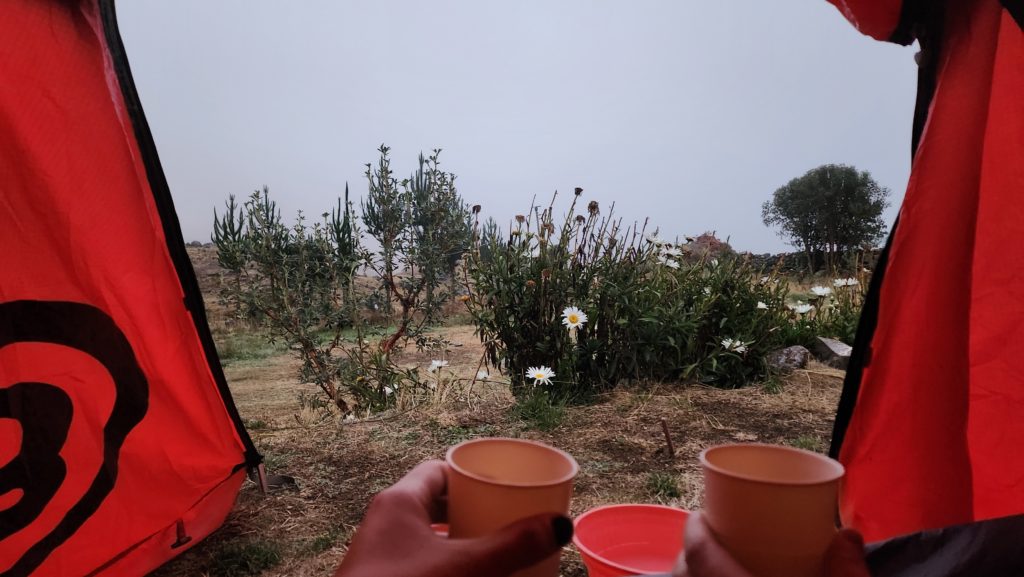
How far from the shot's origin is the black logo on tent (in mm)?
1393

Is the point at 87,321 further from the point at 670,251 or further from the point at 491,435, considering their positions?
the point at 670,251

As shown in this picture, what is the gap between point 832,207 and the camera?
16.3 metres

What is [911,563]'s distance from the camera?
3.51 ft

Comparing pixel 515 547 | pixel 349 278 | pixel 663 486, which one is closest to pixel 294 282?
pixel 349 278

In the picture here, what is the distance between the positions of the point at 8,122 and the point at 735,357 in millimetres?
3392

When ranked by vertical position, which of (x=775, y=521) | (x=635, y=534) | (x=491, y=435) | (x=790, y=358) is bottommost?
(x=491, y=435)

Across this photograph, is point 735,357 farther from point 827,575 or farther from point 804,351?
point 827,575

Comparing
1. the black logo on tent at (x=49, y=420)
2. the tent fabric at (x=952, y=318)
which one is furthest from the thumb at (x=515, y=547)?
the black logo on tent at (x=49, y=420)

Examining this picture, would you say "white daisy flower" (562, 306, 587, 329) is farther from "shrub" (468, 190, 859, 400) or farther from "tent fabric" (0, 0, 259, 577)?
"tent fabric" (0, 0, 259, 577)

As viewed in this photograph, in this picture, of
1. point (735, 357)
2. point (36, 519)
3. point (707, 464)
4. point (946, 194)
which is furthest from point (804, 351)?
point (36, 519)

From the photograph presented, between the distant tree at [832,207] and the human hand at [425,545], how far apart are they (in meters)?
16.2

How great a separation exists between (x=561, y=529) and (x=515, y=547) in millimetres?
47

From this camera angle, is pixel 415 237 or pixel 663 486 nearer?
pixel 663 486

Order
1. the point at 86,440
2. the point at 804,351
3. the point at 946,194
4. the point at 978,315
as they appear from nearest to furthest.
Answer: the point at 978,315 < the point at 946,194 < the point at 86,440 < the point at 804,351
